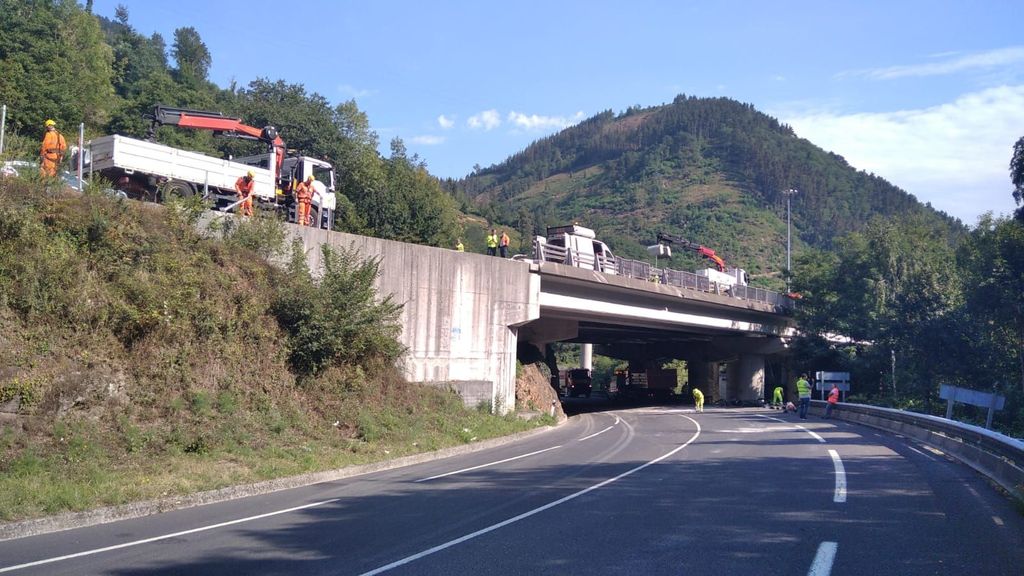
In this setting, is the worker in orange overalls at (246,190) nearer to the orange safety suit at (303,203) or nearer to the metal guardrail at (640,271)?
the orange safety suit at (303,203)

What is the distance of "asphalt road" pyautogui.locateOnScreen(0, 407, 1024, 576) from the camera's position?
769 centimetres

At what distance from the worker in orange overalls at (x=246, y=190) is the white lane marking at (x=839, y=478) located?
15459mm

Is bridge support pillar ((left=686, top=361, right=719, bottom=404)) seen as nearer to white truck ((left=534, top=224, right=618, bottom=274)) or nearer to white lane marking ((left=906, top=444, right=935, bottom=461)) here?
white truck ((left=534, top=224, right=618, bottom=274))

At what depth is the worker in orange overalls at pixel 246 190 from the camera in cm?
2225

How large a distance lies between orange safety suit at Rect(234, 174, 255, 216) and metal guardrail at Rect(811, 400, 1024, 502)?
17371 millimetres

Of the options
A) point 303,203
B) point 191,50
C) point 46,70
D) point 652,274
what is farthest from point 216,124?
point 191,50

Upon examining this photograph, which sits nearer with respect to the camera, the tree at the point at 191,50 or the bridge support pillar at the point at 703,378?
the bridge support pillar at the point at 703,378

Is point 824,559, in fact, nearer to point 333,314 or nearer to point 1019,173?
point 333,314

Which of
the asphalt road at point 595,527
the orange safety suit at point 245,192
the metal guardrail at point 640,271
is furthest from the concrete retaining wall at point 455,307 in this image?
the asphalt road at point 595,527

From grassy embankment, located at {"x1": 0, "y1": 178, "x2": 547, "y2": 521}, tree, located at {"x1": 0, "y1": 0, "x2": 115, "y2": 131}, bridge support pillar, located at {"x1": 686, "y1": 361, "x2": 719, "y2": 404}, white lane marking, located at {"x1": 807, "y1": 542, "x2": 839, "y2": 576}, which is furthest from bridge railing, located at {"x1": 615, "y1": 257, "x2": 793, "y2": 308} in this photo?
tree, located at {"x1": 0, "y1": 0, "x2": 115, "y2": 131}

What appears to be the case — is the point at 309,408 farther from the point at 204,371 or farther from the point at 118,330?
the point at 118,330

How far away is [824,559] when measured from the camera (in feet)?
24.8

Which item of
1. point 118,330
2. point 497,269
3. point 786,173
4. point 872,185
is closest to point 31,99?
point 497,269

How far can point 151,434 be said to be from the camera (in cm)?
1419
